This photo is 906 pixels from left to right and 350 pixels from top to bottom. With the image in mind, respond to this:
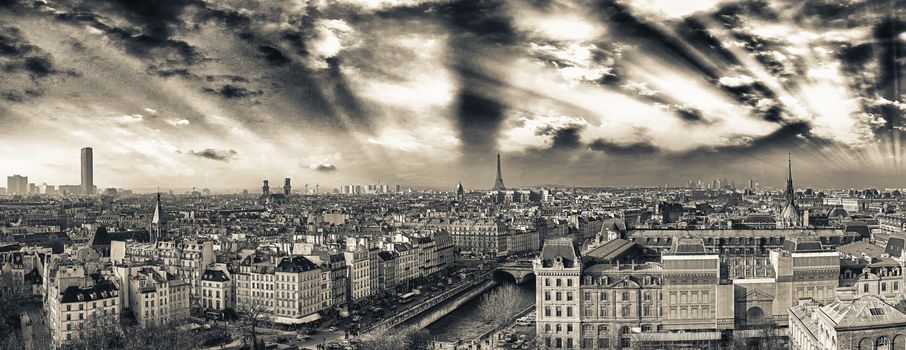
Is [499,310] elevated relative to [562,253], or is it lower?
lower

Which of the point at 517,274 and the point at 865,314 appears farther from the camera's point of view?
the point at 517,274

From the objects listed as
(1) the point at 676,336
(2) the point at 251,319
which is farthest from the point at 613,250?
(2) the point at 251,319

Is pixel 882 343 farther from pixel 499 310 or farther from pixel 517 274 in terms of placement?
pixel 517 274

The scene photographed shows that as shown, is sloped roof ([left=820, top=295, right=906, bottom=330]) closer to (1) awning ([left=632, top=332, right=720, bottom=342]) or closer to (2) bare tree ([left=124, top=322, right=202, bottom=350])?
(1) awning ([left=632, top=332, right=720, bottom=342])

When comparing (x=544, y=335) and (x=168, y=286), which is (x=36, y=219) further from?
(x=544, y=335)

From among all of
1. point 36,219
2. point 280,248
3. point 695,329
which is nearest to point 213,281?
point 280,248

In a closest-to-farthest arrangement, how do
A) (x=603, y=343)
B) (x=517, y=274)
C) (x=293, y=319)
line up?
1. (x=603, y=343)
2. (x=293, y=319)
3. (x=517, y=274)

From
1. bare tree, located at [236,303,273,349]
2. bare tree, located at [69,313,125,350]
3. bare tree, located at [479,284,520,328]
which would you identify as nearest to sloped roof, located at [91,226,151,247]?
bare tree, located at [236,303,273,349]
